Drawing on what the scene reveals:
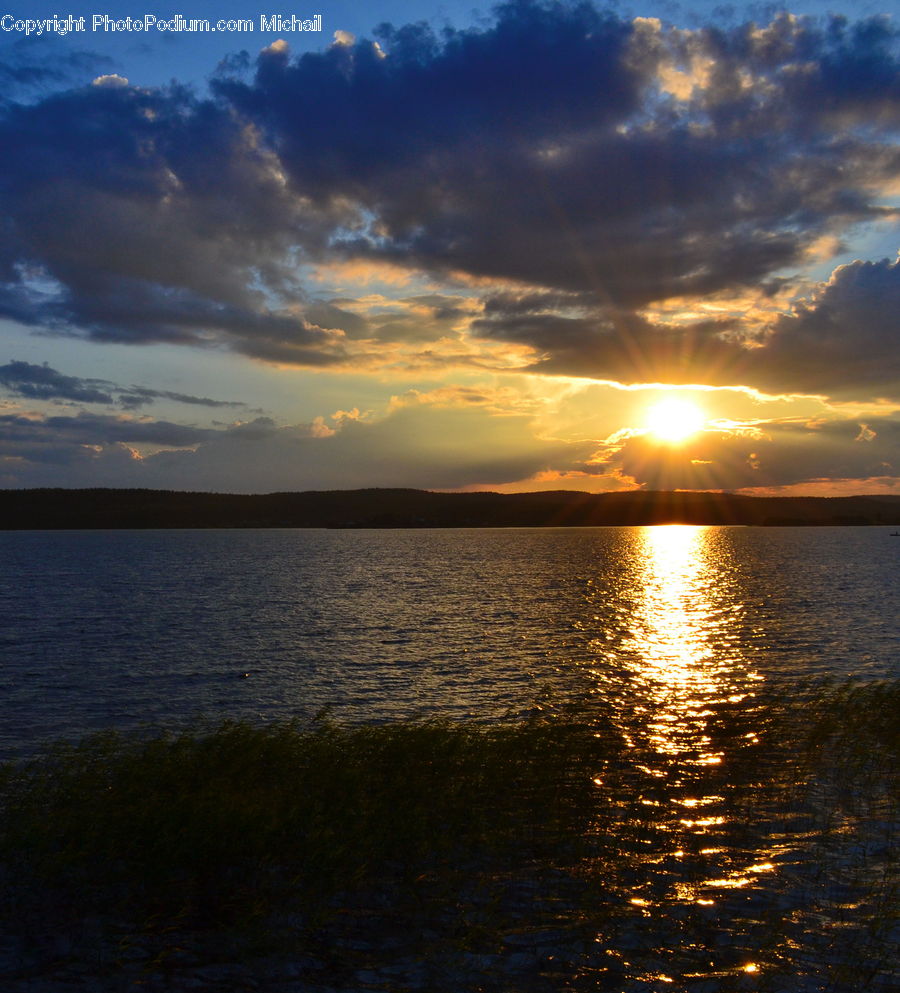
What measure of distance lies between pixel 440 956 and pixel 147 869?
6425mm

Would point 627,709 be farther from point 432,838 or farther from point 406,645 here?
point 406,645

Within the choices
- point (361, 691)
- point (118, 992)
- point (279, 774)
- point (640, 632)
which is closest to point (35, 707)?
point (361, 691)

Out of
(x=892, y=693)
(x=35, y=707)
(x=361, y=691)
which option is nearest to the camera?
(x=892, y=693)

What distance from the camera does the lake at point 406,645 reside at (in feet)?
116

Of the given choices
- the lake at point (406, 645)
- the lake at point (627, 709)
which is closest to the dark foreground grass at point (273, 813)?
the lake at point (627, 709)

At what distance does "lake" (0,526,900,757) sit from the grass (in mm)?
7177

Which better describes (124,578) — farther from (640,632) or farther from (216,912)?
(216,912)

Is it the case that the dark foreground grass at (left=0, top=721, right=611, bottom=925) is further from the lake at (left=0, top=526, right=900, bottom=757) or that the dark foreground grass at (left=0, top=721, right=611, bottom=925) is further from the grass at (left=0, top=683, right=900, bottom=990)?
the lake at (left=0, top=526, right=900, bottom=757)

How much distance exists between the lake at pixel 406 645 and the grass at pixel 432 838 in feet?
23.5

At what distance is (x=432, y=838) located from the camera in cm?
1798

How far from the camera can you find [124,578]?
11331cm

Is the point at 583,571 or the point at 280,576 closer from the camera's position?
the point at 280,576

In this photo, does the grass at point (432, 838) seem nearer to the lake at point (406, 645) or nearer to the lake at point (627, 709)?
the lake at point (627, 709)

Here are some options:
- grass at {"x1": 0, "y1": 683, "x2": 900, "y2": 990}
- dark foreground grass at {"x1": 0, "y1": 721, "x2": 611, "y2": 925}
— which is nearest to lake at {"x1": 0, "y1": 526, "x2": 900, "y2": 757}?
grass at {"x1": 0, "y1": 683, "x2": 900, "y2": 990}
